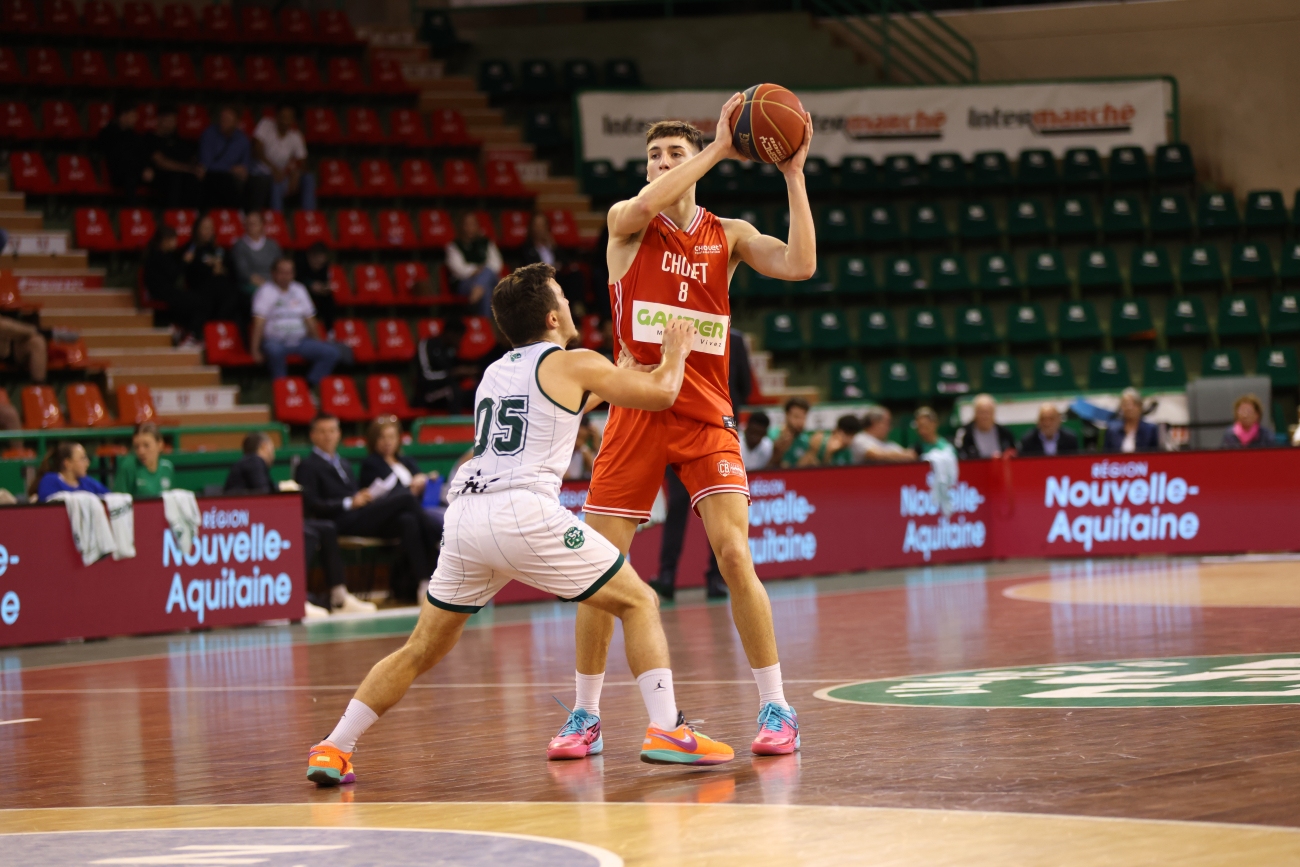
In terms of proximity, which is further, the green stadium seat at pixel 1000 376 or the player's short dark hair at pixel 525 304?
the green stadium seat at pixel 1000 376

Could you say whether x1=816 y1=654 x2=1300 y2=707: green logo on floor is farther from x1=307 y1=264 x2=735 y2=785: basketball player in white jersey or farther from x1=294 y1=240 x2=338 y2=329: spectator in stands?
x1=294 y1=240 x2=338 y2=329: spectator in stands

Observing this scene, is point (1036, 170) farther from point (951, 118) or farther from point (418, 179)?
point (418, 179)

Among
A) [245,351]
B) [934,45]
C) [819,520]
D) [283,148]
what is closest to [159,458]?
[245,351]

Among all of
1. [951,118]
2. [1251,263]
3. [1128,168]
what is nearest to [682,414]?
[1251,263]

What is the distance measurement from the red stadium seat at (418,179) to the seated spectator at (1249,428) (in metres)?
9.66

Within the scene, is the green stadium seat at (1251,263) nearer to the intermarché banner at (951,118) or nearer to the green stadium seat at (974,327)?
the intermarché banner at (951,118)

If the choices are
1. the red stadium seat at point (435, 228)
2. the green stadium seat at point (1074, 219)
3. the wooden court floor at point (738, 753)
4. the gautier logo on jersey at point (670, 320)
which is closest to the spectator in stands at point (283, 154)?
the red stadium seat at point (435, 228)

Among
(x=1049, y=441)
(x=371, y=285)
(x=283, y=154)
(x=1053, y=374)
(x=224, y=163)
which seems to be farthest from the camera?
(x=1053, y=374)

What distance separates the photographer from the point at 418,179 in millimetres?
20016

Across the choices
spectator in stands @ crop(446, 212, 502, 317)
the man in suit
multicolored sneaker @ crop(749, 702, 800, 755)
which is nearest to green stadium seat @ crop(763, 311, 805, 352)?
spectator in stands @ crop(446, 212, 502, 317)

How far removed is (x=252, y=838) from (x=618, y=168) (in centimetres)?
1792

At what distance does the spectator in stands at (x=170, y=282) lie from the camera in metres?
16.7

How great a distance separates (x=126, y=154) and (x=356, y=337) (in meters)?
3.21

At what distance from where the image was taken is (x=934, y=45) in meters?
24.0
